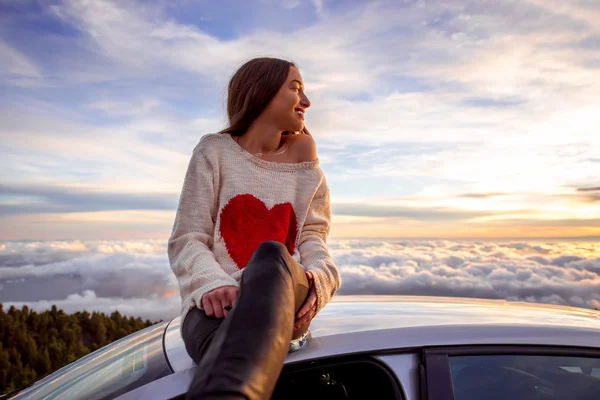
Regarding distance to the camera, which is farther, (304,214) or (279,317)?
(304,214)

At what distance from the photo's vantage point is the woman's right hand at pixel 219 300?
1.64 meters

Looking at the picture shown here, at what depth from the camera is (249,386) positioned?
3.46ft

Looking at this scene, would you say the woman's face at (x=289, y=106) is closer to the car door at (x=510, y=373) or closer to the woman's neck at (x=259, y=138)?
the woman's neck at (x=259, y=138)

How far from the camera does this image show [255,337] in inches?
45.4

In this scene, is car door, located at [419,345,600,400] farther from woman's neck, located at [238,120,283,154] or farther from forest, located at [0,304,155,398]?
forest, located at [0,304,155,398]

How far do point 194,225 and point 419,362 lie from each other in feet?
3.41

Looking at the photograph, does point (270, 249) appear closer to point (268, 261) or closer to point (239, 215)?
point (268, 261)

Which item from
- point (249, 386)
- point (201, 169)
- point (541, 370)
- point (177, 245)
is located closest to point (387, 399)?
point (541, 370)

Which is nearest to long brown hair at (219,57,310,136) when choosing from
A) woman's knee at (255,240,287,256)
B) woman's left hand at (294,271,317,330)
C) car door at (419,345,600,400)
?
woman's left hand at (294,271,317,330)

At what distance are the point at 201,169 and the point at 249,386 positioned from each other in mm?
1228

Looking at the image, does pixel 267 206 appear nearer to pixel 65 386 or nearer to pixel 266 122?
pixel 266 122

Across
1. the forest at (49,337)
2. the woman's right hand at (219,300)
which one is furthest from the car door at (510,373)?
the forest at (49,337)

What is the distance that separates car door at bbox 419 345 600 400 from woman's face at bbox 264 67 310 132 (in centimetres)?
123

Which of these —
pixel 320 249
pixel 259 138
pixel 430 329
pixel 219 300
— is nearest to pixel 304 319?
pixel 219 300
